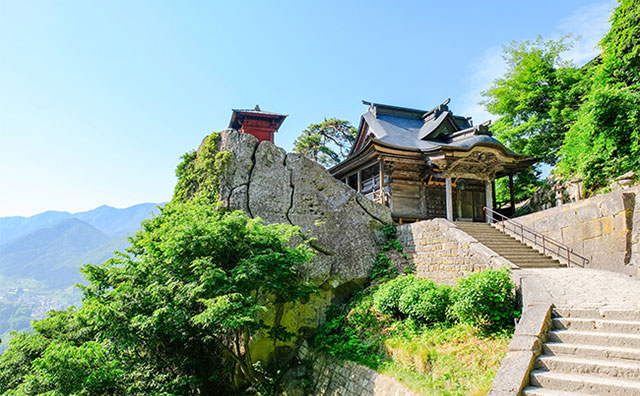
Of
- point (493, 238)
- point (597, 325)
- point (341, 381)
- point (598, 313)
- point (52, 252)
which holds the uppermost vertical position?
point (493, 238)

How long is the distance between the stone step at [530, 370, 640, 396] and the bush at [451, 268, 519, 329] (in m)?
1.97

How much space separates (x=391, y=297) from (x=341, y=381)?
2354mm

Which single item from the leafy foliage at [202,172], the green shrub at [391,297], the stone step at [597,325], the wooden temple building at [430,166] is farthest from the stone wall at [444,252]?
the leafy foliage at [202,172]

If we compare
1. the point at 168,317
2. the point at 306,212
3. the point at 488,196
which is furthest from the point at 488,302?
A: the point at 488,196

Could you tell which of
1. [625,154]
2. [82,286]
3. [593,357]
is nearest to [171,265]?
[82,286]

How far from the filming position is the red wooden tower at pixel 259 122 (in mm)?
25203

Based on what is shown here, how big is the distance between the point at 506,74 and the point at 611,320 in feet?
66.4

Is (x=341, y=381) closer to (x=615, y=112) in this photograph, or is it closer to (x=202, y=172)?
(x=202, y=172)

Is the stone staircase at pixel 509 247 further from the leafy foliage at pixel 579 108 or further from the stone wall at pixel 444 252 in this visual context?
the leafy foliage at pixel 579 108

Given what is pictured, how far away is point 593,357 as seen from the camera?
17.9ft

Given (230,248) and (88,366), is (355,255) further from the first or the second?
(88,366)

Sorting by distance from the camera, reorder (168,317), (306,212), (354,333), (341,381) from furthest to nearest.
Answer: (306,212)
(354,333)
(341,381)
(168,317)

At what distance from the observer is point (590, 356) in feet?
18.0

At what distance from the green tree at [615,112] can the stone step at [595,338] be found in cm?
977
